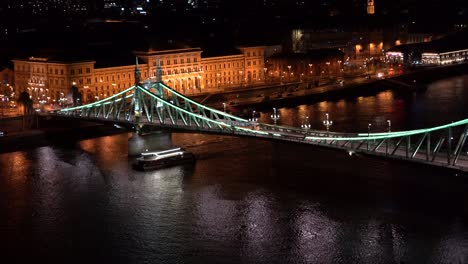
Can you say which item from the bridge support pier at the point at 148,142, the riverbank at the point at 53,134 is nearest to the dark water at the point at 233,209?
the bridge support pier at the point at 148,142

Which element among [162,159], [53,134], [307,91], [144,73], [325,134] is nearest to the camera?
[325,134]

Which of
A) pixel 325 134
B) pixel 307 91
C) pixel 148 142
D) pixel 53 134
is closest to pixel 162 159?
pixel 148 142

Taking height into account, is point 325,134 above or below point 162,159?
above

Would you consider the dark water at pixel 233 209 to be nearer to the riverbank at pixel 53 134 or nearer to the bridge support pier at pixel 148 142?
the bridge support pier at pixel 148 142

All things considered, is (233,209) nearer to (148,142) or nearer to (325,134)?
(325,134)

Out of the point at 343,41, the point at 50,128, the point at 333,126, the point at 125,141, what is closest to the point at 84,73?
the point at 50,128

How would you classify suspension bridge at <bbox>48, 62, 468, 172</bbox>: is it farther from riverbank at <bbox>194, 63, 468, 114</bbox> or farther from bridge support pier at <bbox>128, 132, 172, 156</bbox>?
riverbank at <bbox>194, 63, 468, 114</bbox>
